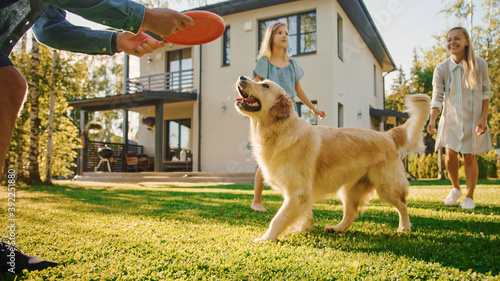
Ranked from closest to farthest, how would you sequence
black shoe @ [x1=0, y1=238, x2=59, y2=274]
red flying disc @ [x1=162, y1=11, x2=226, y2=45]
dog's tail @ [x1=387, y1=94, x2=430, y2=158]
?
black shoe @ [x1=0, y1=238, x2=59, y2=274]
red flying disc @ [x1=162, y1=11, x2=226, y2=45]
dog's tail @ [x1=387, y1=94, x2=430, y2=158]

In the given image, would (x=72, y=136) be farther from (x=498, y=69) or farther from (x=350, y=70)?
(x=498, y=69)

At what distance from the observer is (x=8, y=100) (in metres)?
1.35

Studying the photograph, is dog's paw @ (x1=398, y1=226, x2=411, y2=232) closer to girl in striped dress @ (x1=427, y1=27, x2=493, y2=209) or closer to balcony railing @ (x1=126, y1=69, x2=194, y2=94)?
girl in striped dress @ (x1=427, y1=27, x2=493, y2=209)

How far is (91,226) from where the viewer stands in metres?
3.18

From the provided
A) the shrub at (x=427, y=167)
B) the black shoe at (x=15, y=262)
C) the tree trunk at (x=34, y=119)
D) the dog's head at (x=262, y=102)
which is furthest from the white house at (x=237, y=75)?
the black shoe at (x=15, y=262)

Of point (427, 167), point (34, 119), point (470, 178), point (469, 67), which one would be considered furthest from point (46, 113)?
point (427, 167)

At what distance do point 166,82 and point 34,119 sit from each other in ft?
26.3

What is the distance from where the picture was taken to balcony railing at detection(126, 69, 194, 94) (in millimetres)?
16109

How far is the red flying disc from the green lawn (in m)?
1.50

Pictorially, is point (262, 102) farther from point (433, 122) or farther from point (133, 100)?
point (133, 100)

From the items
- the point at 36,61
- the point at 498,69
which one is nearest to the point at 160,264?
the point at 36,61

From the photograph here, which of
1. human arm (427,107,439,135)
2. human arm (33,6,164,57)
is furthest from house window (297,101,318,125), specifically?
human arm (33,6,164,57)

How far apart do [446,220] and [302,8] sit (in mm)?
11556

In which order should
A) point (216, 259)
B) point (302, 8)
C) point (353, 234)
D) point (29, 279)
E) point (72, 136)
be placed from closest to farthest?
point (29, 279), point (216, 259), point (353, 234), point (72, 136), point (302, 8)
